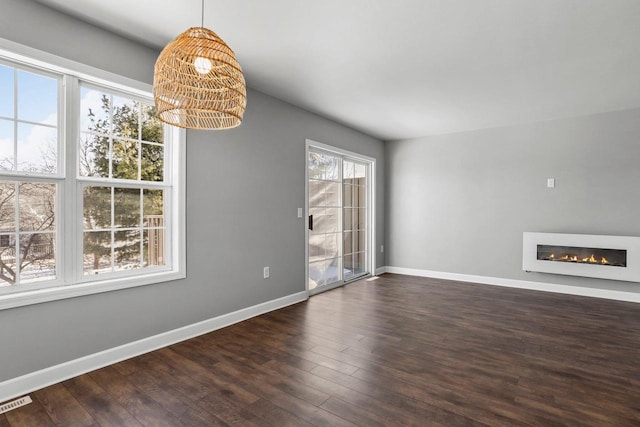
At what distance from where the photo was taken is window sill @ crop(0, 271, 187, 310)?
7.08 feet

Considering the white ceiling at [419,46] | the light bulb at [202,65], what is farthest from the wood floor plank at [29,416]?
the white ceiling at [419,46]

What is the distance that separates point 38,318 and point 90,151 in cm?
125

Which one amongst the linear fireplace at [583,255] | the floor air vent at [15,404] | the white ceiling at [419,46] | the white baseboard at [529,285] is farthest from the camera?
the white baseboard at [529,285]

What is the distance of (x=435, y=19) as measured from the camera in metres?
2.43

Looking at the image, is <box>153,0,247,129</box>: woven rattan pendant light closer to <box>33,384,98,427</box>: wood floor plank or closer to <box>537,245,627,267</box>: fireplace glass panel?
<box>33,384,98,427</box>: wood floor plank

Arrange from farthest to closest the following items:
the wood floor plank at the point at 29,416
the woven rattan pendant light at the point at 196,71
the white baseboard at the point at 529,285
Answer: the white baseboard at the point at 529,285 < the wood floor plank at the point at 29,416 < the woven rattan pendant light at the point at 196,71

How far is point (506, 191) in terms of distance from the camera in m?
5.29

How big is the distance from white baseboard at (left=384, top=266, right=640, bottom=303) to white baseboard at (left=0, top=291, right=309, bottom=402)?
3.38 metres

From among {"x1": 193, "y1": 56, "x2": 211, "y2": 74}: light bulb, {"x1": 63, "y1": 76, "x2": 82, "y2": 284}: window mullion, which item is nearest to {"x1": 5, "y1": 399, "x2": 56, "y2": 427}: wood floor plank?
{"x1": 63, "y1": 76, "x2": 82, "y2": 284}: window mullion

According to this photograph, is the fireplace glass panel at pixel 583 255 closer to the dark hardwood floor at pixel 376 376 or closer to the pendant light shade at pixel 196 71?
the dark hardwood floor at pixel 376 376

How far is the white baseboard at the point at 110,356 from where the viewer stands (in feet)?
7.07

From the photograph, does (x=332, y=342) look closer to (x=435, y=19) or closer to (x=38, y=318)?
(x=38, y=318)

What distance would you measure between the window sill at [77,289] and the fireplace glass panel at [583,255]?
16.6 ft

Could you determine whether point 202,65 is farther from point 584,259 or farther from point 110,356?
point 584,259
